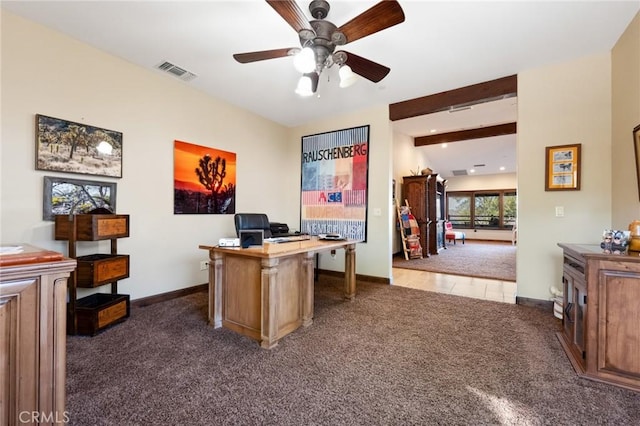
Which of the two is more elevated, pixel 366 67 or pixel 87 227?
pixel 366 67

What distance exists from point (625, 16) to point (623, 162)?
1239 mm

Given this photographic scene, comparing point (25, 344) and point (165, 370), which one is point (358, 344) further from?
point (25, 344)

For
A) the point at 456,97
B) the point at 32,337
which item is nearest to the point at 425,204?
the point at 456,97

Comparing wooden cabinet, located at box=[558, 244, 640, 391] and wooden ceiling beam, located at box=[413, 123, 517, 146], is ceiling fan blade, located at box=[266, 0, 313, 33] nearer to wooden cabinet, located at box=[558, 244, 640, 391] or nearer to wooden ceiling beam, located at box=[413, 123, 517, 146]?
wooden cabinet, located at box=[558, 244, 640, 391]

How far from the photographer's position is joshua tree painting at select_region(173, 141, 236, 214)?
3529 millimetres

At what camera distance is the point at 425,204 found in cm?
665

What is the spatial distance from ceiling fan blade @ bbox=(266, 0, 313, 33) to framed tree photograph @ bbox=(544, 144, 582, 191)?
2.95 m

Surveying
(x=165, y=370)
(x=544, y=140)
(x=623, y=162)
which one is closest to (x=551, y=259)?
(x=623, y=162)

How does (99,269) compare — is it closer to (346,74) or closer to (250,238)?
(250,238)

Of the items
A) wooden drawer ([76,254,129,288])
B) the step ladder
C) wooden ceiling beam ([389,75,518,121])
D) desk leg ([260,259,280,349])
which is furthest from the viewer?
the step ladder

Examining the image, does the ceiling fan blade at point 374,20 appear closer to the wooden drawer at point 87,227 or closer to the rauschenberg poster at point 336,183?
the rauschenberg poster at point 336,183

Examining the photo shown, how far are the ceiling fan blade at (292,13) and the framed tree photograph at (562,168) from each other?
295 cm

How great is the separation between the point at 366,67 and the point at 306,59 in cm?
63

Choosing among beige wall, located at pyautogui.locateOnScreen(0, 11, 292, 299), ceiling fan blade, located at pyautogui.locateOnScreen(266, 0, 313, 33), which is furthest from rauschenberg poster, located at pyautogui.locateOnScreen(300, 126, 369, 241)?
ceiling fan blade, located at pyautogui.locateOnScreen(266, 0, 313, 33)
